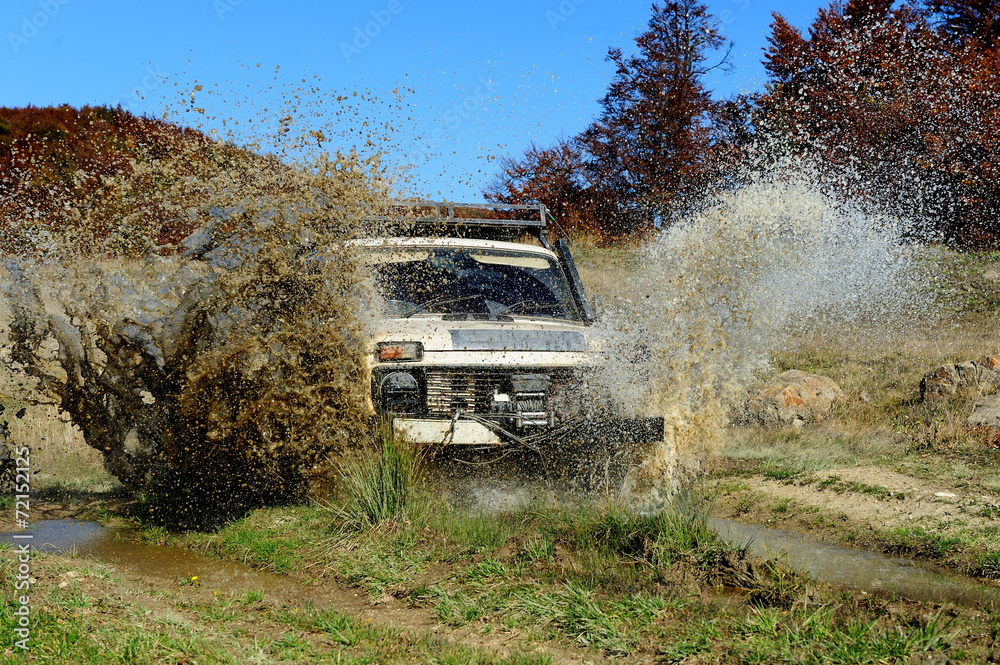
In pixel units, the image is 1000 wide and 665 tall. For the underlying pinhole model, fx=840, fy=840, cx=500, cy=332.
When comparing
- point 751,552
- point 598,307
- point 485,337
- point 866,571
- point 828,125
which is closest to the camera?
point 751,552

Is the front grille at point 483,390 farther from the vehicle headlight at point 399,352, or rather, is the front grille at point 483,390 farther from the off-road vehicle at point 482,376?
the vehicle headlight at point 399,352

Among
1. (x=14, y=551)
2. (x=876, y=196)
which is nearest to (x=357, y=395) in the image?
(x=14, y=551)

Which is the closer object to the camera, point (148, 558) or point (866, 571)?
point (866, 571)

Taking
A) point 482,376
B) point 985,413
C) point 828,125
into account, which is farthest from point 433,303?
point 828,125

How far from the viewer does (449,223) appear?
671cm

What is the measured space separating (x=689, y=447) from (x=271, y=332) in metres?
3.03

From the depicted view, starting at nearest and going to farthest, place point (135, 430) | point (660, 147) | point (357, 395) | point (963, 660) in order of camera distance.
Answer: point (963, 660)
point (357, 395)
point (135, 430)
point (660, 147)

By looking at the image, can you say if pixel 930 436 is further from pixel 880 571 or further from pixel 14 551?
pixel 14 551

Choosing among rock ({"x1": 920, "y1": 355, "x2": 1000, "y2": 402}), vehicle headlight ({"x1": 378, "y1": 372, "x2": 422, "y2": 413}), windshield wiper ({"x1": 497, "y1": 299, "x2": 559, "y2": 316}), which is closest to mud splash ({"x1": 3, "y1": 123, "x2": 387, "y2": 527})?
vehicle headlight ({"x1": 378, "y1": 372, "x2": 422, "y2": 413})

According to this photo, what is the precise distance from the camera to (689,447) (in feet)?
19.9

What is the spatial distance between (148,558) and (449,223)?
3.25 metres

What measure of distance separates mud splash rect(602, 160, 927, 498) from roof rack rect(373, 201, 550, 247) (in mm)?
1097

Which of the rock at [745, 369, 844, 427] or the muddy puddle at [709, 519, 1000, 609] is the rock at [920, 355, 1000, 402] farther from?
the muddy puddle at [709, 519, 1000, 609]

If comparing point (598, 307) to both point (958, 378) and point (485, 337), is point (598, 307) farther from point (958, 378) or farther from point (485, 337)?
point (958, 378)
